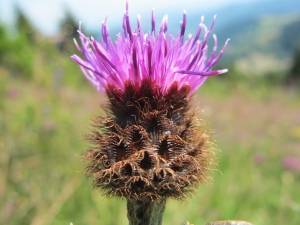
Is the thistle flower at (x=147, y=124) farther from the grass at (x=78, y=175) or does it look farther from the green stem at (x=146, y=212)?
the grass at (x=78, y=175)

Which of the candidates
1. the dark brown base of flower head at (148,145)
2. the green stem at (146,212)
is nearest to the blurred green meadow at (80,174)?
the dark brown base of flower head at (148,145)

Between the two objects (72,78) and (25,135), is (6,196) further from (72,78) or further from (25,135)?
(72,78)

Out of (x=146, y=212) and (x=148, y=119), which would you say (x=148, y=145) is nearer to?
(x=148, y=119)

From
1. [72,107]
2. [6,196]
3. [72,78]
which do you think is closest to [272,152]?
[72,107]

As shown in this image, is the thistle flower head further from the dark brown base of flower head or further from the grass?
the grass

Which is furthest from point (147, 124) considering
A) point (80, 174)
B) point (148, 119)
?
point (80, 174)

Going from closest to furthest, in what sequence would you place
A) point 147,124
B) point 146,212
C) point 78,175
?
1. point 146,212
2. point 147,124
3. point 78,175
